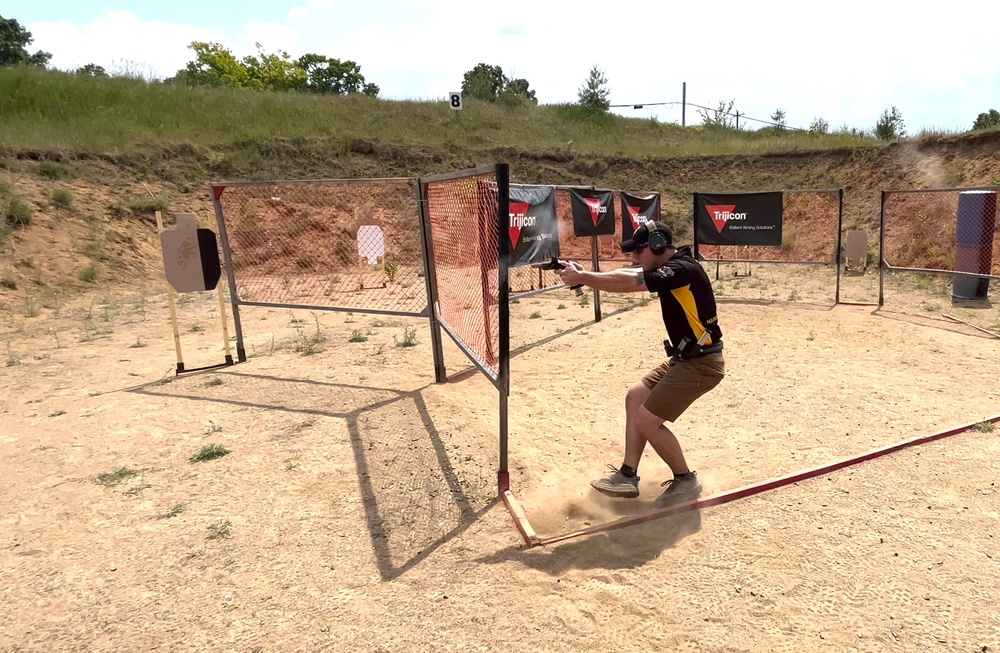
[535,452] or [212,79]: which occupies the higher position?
[212,79]

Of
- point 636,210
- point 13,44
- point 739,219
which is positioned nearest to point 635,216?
point 636,210

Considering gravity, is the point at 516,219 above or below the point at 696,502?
above

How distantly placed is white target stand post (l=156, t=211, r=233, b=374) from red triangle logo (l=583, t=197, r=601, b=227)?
5.56 meters

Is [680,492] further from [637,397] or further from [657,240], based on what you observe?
[657,240]

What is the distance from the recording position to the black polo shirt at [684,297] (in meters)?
3.26

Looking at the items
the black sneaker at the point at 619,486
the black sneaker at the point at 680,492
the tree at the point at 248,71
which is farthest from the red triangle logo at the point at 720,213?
the tree at the point at 248,71

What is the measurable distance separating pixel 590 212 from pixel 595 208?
14cm

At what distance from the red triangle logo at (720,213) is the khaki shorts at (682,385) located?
29.9ft

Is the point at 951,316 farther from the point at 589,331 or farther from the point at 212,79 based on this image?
the point at 212,79

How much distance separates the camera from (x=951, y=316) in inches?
352

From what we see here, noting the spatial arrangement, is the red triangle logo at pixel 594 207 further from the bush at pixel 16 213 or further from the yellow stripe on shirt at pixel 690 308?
the bush at pixel 16 213

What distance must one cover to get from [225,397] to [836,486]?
17.0ft

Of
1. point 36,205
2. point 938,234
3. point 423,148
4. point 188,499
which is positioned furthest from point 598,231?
point 423,148

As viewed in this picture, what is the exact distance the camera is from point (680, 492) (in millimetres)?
3510
